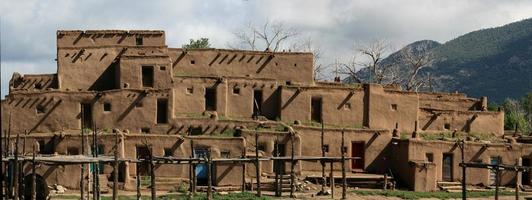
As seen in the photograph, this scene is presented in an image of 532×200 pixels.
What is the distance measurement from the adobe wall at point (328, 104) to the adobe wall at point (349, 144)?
159 centimetres

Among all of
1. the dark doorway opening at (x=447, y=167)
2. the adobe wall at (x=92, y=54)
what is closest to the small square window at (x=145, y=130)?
the adobe wall at (x=92, y=54)

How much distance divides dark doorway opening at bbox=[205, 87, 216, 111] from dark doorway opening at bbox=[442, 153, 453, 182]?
14.4 m

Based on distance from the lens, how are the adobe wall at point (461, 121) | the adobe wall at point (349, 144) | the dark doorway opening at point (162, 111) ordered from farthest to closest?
the adobe wall at point (461, 121), the adobe wall at point (349, 144), the dark doorway opening at point (162, 111)

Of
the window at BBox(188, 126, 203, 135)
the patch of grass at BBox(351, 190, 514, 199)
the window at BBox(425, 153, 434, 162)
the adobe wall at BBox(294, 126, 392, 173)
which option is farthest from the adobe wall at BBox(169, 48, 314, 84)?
the patch of grass at BBox(351, 190, 514, 199)

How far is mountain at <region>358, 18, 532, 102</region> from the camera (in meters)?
131

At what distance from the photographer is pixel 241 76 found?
49.2 meters

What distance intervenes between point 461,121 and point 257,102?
1417 cm

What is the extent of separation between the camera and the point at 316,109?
48.7 meters

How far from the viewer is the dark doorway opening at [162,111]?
150ft

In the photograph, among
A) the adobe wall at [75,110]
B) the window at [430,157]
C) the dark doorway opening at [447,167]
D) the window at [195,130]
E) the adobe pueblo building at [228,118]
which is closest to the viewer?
the adobe pueblo building at [228,118]

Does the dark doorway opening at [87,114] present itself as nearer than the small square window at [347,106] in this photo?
Yes

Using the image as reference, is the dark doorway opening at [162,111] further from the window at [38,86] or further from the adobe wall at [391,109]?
the adobe wall at [391,109]

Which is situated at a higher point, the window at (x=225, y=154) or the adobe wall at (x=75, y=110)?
the adobe wall at (x=75, y=110)

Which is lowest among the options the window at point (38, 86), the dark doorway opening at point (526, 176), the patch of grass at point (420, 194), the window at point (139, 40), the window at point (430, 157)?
the patch of grass at point (420, 194)
